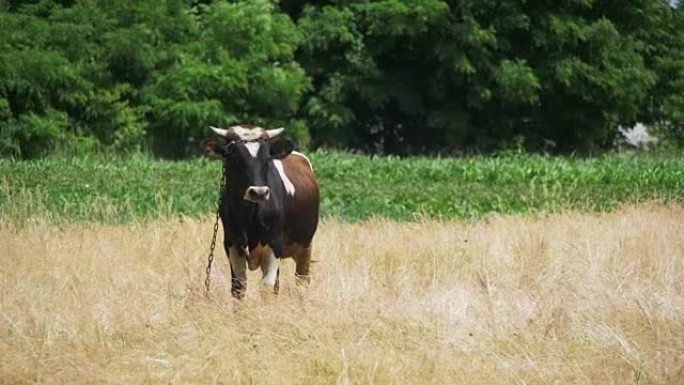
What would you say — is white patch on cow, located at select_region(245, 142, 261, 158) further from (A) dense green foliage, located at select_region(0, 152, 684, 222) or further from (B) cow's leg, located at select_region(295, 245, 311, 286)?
(A) dense green foliage, located at select_region(0, 152, 684, 222)

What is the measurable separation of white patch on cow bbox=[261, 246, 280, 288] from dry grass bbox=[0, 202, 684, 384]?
0.65 feet

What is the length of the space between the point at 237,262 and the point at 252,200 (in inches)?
28.0

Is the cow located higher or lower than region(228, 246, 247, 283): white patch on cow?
higher

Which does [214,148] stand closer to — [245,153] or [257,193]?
[245,153]

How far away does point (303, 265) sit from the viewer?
36.9 feet

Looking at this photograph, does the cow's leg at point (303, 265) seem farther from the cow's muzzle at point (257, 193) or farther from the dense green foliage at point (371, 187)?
the dense green foliage at point (371, 187)

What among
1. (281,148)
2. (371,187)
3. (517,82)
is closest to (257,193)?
(281,148)

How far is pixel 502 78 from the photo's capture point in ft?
125

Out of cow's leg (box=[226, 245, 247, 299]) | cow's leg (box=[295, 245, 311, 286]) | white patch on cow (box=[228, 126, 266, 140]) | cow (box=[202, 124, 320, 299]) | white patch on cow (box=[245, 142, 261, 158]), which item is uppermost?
white patch on cow (box=[228, 126, 266, 140])

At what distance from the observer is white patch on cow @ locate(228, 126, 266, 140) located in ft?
32.8

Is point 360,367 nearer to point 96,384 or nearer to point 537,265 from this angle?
point 96,384

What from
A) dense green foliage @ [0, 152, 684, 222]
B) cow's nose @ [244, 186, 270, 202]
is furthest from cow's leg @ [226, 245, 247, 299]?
dense green foliage @ [0, 152, 684, 222]

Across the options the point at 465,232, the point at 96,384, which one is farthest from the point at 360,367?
the point at 465,232

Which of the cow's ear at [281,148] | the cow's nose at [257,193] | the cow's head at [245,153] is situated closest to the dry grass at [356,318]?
the cow's nose at [257,193]
